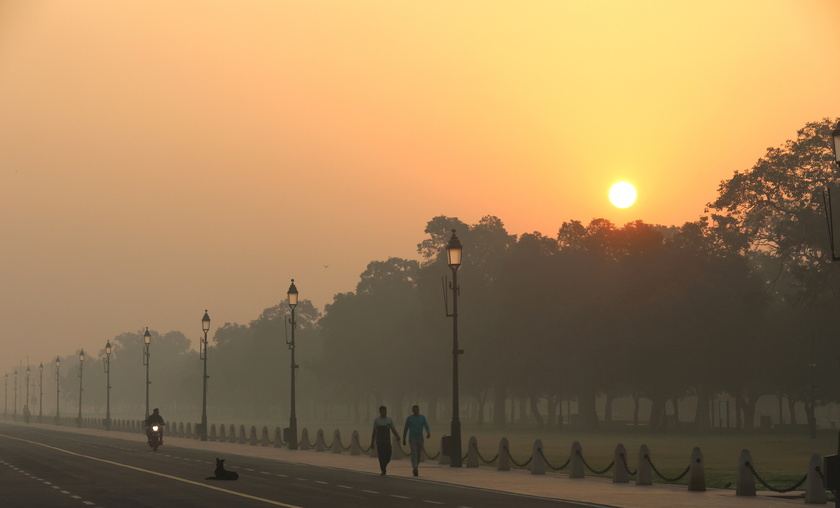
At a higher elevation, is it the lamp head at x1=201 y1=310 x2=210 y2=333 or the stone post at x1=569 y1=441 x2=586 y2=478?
the lamp head at x1=201 y1=310 x2=210 y2=333

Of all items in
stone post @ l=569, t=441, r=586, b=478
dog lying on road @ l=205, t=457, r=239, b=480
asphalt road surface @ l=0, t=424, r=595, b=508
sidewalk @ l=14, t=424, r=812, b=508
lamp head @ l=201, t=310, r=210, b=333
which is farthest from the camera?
lamp head @ l=201, t=310, r=210, b=333

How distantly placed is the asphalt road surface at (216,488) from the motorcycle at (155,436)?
41.6 feet

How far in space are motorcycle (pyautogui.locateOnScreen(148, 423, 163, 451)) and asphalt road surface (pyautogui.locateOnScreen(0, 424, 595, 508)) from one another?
12.7 meters

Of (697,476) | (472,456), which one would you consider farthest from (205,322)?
(697,476)

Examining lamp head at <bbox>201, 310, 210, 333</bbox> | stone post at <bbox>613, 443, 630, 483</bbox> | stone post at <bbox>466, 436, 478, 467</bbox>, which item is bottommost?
stone post at <bbox>466, 436, 478, 467</bbox>

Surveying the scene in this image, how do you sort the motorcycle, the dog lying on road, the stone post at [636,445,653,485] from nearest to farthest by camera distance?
the stone post at [636,445,653,485], the dog lying on road, the motorcycle

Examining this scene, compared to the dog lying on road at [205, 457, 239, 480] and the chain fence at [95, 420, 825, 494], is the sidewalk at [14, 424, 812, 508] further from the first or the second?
the dog lying on road at [205, 457, 239, 480]

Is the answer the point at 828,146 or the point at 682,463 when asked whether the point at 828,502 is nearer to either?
the point at 682,463

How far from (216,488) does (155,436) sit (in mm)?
32050

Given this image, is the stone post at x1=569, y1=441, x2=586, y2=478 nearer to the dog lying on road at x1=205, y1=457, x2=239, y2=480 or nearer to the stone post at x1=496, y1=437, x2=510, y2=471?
the stone post at x1=496, y1=437, x2=510, y2=471

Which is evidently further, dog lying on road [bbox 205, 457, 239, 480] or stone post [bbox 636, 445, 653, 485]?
dog lying on road [bbox 205, 457, 239, 480]

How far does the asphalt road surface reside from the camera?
27188 millimetres

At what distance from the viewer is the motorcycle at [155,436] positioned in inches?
2505

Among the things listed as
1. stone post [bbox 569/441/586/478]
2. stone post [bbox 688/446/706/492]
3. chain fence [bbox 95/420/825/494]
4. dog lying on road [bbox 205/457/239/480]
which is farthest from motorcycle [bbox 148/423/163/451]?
stone post [bbox 688/446/706/492]
